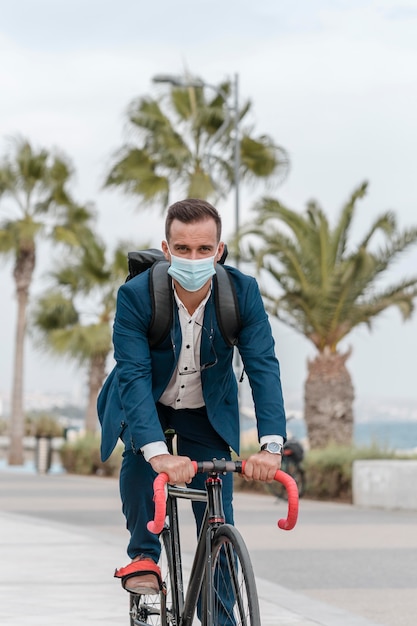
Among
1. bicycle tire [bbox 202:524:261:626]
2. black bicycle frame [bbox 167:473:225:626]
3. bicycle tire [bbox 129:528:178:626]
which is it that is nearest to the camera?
bicycle tire [bbox 202:524:261:626]

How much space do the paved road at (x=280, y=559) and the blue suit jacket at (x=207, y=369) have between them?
2440 mm

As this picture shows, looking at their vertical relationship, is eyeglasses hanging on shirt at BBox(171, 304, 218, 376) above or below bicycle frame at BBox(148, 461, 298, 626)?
above

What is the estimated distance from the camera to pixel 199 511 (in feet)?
15.6

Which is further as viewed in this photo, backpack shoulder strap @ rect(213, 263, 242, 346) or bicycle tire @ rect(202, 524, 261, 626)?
backpack shoulder strap @ rect(213, 263, 242, 346)

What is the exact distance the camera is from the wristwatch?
13.8 ft

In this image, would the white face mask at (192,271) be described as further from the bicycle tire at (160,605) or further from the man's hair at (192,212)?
the bicycle tire at (160,605)

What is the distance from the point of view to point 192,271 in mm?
4344

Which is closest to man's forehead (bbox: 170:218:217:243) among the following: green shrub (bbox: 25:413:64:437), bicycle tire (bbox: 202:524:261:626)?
bicycle tire (bbox: 202:524:261:626)

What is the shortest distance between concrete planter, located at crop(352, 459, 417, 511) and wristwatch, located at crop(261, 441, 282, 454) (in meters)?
12.5

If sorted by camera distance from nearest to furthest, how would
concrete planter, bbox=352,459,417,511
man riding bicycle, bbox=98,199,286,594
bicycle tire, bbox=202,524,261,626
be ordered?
bicycle tire, bbox=202,524,261,626 < man riding bicycle, bbox=98,199,286,594 < concrete planter, bbox=352,459,417,511

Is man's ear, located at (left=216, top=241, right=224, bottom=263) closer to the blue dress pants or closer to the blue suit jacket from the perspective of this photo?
the blue suit jacket

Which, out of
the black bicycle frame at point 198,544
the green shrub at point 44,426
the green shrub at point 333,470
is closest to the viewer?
the black bicycle frame at point 198,544

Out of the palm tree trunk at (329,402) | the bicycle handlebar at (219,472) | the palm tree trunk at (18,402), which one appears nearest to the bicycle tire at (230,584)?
the bicycle handlebar at (219,472)

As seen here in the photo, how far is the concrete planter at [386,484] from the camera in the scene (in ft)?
53.9
